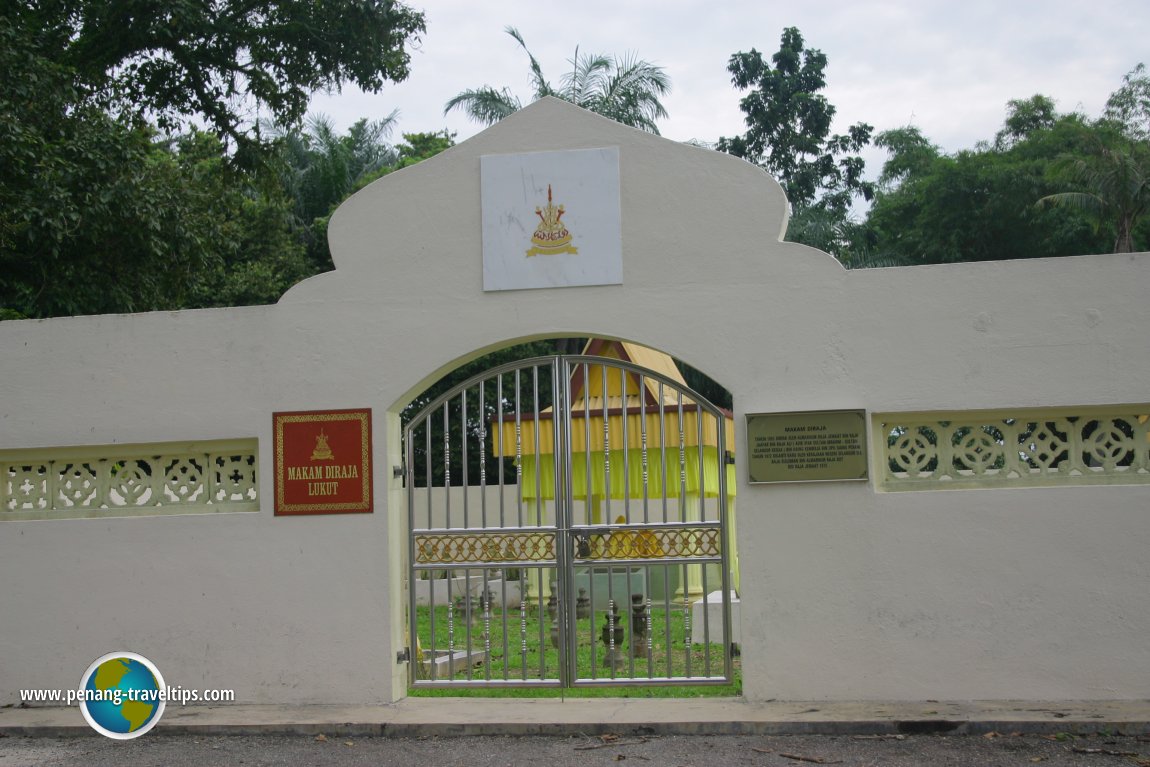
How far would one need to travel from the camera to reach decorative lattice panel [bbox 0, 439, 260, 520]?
7.12 meters

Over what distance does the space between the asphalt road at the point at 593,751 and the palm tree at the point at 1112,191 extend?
1699 centimetres

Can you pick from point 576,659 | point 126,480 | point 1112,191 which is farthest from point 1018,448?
point 1112,191

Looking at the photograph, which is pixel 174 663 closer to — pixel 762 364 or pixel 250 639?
pixel 250 639

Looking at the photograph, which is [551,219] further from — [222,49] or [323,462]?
[222,49]

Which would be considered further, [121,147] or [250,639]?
[121,147]

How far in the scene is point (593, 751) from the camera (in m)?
5.72

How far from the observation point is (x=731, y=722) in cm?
600

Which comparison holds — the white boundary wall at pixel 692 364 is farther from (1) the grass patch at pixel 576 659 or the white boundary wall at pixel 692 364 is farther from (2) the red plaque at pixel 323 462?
(1) the grass patch at pixel 576 659

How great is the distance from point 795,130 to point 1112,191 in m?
8.28

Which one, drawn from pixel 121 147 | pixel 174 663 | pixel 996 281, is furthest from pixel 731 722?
pixel 121 147

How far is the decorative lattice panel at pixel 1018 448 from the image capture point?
6418 mm

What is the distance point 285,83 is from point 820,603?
8893 mm

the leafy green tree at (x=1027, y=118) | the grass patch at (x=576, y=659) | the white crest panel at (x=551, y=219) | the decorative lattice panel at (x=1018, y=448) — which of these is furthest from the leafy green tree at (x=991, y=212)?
the white crest panel at (x=551, y=219)

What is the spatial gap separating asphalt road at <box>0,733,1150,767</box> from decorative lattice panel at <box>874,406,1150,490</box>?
143cm
